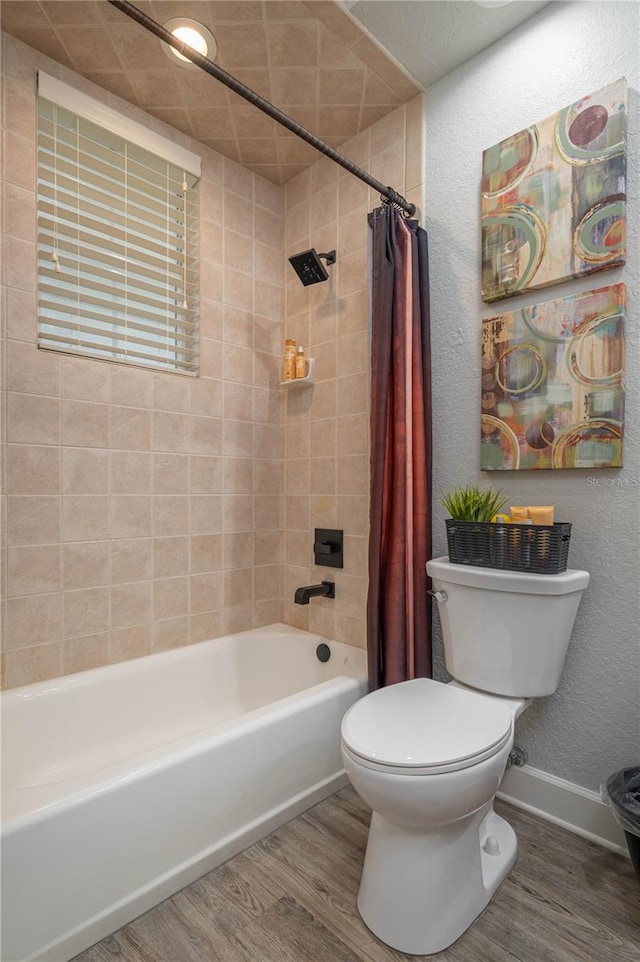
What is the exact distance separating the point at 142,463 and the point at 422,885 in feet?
5.21

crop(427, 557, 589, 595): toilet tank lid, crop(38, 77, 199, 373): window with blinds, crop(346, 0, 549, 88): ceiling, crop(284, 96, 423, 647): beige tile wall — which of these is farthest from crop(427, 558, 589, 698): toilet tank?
crop(346, 0, 549, 88): ceiling

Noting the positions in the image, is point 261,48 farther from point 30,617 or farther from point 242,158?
point 30,617

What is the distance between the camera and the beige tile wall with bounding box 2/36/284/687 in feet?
5.45

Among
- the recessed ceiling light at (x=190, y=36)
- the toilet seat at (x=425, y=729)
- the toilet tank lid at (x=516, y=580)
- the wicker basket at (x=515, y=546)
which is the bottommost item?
the toilet seat at (x=425, y=729)

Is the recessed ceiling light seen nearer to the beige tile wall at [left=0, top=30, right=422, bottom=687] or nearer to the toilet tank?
the beige tile wall at [left=0, top=30, right=422, bottom=687]

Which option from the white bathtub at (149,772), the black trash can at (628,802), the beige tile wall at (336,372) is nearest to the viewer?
the white bathtub at (149,772)

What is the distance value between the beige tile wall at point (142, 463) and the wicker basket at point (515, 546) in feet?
3.64

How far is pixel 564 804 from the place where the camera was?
1528 mm

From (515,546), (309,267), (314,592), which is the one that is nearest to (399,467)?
(515,546)

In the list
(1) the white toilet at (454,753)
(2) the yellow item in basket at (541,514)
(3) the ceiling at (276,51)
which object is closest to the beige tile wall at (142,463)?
(3) the ceiling at (276,51)

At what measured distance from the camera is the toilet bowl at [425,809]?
1.08 meters

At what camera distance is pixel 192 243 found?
7.00ft

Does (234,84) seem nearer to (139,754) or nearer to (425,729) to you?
(425,729)

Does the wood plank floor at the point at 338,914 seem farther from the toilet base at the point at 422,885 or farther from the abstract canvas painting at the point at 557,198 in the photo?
the abstract canvas painting at the point at 557,198
